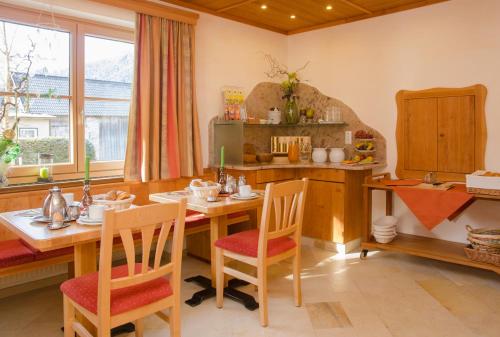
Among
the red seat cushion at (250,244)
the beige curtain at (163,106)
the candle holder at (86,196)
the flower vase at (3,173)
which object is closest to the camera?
the candle holder at (86,196)

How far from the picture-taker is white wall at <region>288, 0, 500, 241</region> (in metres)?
3.52

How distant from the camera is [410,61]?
396 cm

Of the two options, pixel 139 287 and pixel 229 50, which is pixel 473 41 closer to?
pixel 229 50

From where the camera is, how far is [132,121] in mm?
3375

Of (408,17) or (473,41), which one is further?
(408,17)

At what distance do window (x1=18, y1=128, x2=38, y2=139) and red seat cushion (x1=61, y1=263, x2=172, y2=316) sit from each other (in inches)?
63.8

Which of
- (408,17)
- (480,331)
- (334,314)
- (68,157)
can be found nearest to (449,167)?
(408,17)

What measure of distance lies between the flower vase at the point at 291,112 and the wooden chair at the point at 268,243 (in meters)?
2.03

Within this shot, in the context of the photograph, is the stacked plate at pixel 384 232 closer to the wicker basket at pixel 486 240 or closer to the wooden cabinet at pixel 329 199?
the wooden cabinet at pixel 329 199

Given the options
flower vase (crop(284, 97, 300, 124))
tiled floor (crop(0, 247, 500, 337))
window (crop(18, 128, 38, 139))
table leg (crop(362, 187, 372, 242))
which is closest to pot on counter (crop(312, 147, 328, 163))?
flower vase (crop(284, 97, 300, 124))

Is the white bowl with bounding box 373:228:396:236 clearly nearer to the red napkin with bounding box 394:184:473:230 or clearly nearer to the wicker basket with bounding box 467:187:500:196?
the red napkin with bounding box 394:184:473:230

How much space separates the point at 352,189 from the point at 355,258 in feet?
2.14

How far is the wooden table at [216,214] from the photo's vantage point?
2.48 m

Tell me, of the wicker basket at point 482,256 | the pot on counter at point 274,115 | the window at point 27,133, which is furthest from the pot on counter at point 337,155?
the window at point 27,133
